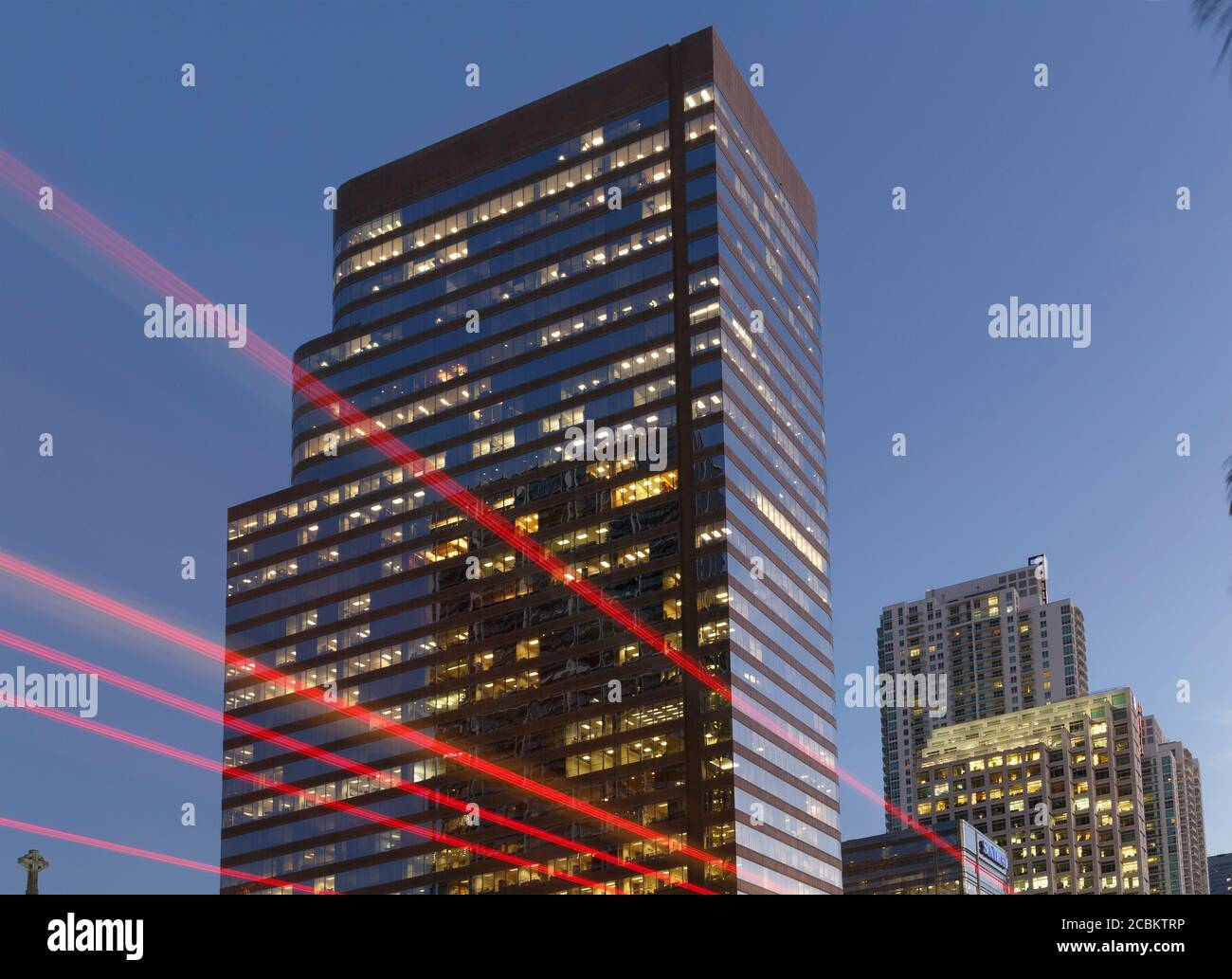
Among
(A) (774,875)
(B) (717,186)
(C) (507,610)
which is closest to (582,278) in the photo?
(B) (717,186)

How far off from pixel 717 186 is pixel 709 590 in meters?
48.9
